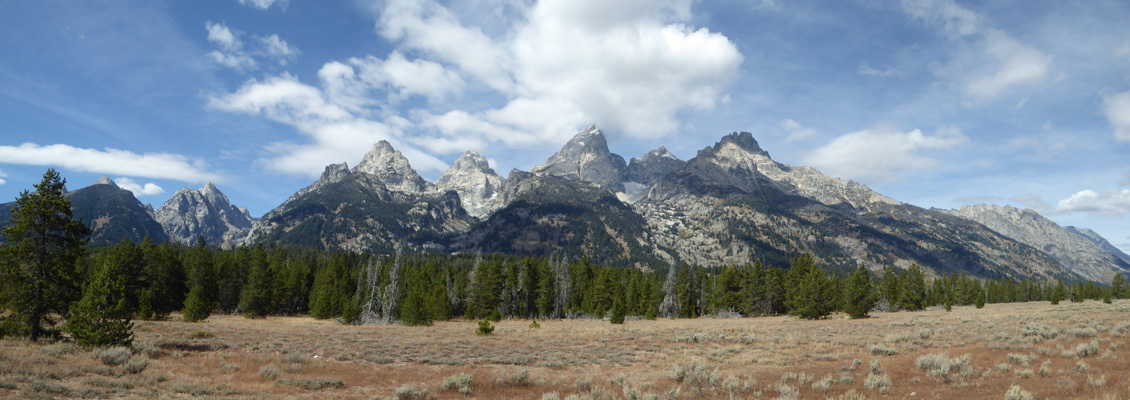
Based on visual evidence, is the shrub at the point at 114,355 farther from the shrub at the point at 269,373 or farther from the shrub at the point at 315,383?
the shrub at the point at 315,383

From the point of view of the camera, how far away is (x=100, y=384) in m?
15.8

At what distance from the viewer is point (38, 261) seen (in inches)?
981

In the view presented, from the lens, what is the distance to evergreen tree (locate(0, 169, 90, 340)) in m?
24.3

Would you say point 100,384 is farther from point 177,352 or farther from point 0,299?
point 0,299

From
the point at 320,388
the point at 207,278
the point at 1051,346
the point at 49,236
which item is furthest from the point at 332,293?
the point at 1051,346

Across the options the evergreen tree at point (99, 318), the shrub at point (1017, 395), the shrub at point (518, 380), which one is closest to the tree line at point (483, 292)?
the evergreen tree at point (99, 318)

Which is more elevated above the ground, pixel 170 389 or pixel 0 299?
pixel 0 299

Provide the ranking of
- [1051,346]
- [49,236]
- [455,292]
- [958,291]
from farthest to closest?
[958,291]
[455,292]
[49,236]
[1051,346]

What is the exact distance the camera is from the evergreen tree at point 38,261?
2427 cm

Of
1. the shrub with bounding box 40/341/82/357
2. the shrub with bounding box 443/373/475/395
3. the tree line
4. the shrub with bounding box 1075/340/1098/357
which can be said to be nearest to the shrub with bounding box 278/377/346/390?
the shrub with bounding box 443/373/475/395

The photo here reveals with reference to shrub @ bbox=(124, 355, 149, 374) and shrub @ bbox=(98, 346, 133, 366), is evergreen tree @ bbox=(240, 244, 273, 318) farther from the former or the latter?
shrub @ bbox=(124, 355, 149, 374)

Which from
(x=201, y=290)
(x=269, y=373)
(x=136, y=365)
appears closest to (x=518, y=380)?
(x=269, y=373)

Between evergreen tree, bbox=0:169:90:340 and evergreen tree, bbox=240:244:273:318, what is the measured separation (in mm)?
45619

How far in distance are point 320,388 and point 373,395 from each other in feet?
9.79
